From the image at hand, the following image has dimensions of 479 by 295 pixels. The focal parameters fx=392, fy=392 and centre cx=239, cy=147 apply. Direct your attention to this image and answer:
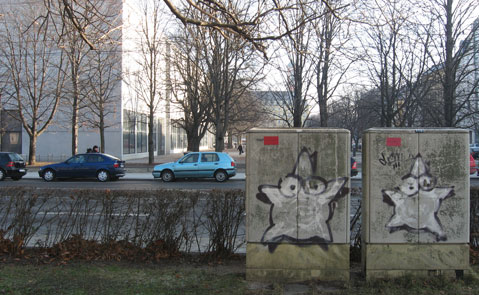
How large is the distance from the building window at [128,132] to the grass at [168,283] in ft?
102

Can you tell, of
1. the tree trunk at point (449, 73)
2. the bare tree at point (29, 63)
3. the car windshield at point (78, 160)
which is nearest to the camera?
the tree trunk at point (449, 73)

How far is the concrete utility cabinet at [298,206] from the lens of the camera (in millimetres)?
4566

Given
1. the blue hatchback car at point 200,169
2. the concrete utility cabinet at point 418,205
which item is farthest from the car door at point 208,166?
the concrete utility cabinet at point 418,205

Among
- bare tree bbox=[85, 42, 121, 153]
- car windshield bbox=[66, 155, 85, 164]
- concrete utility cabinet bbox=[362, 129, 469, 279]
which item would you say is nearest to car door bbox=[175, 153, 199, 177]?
car windshield bbox=[66, 155, 85, 164]

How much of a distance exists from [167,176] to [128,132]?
61.5 feet

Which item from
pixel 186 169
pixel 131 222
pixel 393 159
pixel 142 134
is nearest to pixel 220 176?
pixel 186 169

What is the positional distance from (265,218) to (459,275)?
7.74 feet

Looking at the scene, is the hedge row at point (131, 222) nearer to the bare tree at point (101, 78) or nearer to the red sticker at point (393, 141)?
the red sticker at point (393, 141)

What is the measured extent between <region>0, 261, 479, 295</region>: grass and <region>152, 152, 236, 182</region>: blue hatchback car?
47.1 feet

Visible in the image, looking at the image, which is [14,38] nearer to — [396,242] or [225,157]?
[225,157]

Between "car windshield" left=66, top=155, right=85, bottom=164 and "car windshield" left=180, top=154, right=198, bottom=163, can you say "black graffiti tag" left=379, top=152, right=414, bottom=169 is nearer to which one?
"car windshield" left=180, top=154, right=198, bottom=163

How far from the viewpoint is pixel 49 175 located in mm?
20031

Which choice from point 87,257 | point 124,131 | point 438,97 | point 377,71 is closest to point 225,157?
point 377,71

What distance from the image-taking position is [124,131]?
35.5 metres
